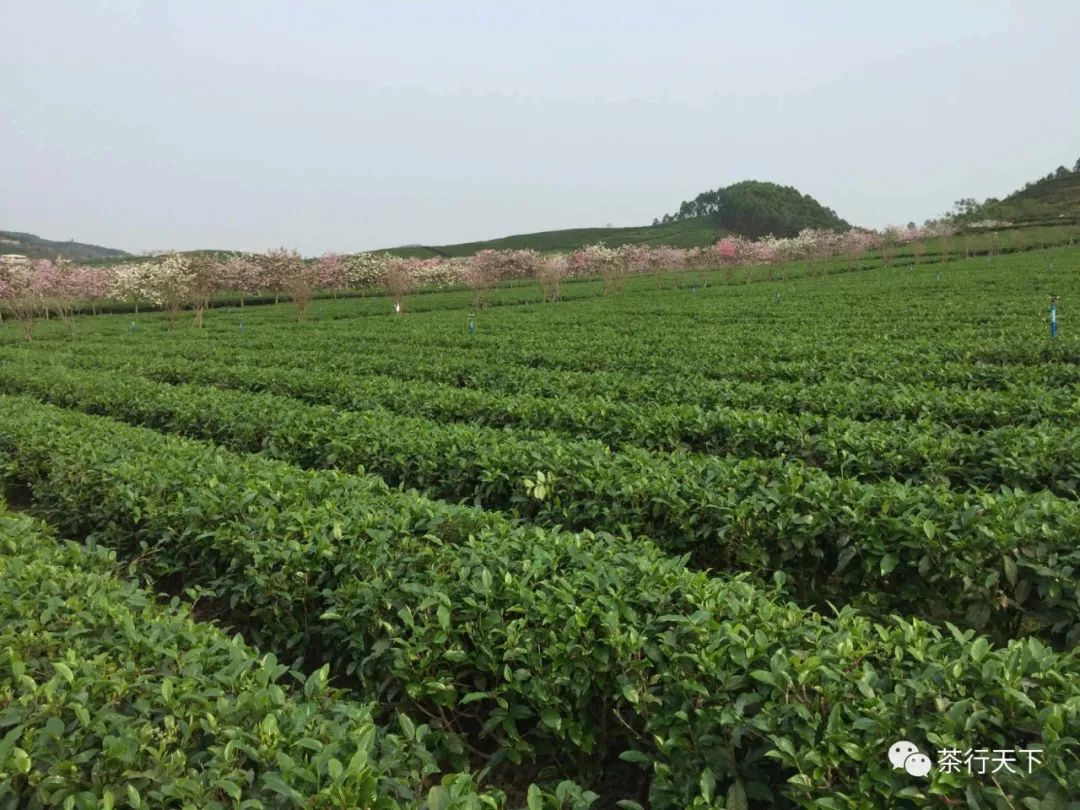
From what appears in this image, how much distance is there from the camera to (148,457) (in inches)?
253

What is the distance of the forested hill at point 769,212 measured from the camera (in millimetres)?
125562

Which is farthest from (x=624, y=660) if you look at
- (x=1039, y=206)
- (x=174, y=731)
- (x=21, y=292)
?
(x=1039, y=206)

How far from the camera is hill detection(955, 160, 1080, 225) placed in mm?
81581

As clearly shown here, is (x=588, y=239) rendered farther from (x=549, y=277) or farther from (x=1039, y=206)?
(x=549, y=277)

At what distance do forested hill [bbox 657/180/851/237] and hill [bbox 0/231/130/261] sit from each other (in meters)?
108

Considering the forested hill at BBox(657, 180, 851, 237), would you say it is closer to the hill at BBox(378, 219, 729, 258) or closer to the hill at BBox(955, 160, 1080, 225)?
the hill at BBox(378, 219, 729, 258)

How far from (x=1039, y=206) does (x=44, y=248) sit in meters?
168

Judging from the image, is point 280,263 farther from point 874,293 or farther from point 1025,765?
point 1025,765

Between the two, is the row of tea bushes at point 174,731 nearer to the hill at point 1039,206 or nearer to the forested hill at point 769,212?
the hill at point 1039,206

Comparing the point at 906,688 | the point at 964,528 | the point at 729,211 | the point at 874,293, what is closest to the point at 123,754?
the point at 906,688

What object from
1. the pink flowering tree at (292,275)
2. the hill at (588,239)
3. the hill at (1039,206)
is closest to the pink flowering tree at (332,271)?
the pink flowering tree at (292,275)

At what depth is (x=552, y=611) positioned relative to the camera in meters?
3.20

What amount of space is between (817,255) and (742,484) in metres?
75.3

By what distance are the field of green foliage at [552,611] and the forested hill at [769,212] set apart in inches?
5021
